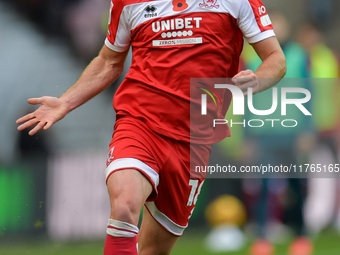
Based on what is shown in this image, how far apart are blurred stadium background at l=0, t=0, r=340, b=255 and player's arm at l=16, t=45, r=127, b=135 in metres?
1.92

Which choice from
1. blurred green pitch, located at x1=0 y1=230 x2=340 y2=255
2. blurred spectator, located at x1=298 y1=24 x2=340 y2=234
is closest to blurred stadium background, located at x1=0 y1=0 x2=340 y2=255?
blurred green pitch, located at x1=0 y1=230 x2=340 y2=255

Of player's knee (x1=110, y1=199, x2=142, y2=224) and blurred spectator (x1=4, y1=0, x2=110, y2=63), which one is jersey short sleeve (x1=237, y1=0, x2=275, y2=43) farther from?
blurred spectator (x1=4, y1=0, x2=110, y2=63)

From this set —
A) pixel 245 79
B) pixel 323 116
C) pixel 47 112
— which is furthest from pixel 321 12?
pixel 47 112

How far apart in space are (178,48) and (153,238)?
124 centimetres

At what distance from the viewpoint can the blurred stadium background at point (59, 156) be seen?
4922 mm

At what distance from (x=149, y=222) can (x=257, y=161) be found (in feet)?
7.97

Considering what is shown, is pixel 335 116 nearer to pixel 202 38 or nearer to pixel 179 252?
pixel 179 252

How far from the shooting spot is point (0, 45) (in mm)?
5117

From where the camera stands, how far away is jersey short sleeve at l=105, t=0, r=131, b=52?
3.08 meters

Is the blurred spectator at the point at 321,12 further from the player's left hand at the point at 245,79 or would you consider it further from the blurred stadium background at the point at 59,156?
the player's left hand at the point at 245,79

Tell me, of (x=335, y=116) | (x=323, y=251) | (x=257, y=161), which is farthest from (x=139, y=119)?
(x=335, y=116)

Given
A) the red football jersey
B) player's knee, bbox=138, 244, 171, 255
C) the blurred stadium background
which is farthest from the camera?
the blurred stadium background

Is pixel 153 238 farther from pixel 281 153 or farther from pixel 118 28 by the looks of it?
pixel 281 153

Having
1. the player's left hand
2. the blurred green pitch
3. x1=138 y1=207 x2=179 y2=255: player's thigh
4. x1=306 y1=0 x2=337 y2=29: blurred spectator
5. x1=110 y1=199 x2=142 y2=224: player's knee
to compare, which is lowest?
the blurred green pitch
